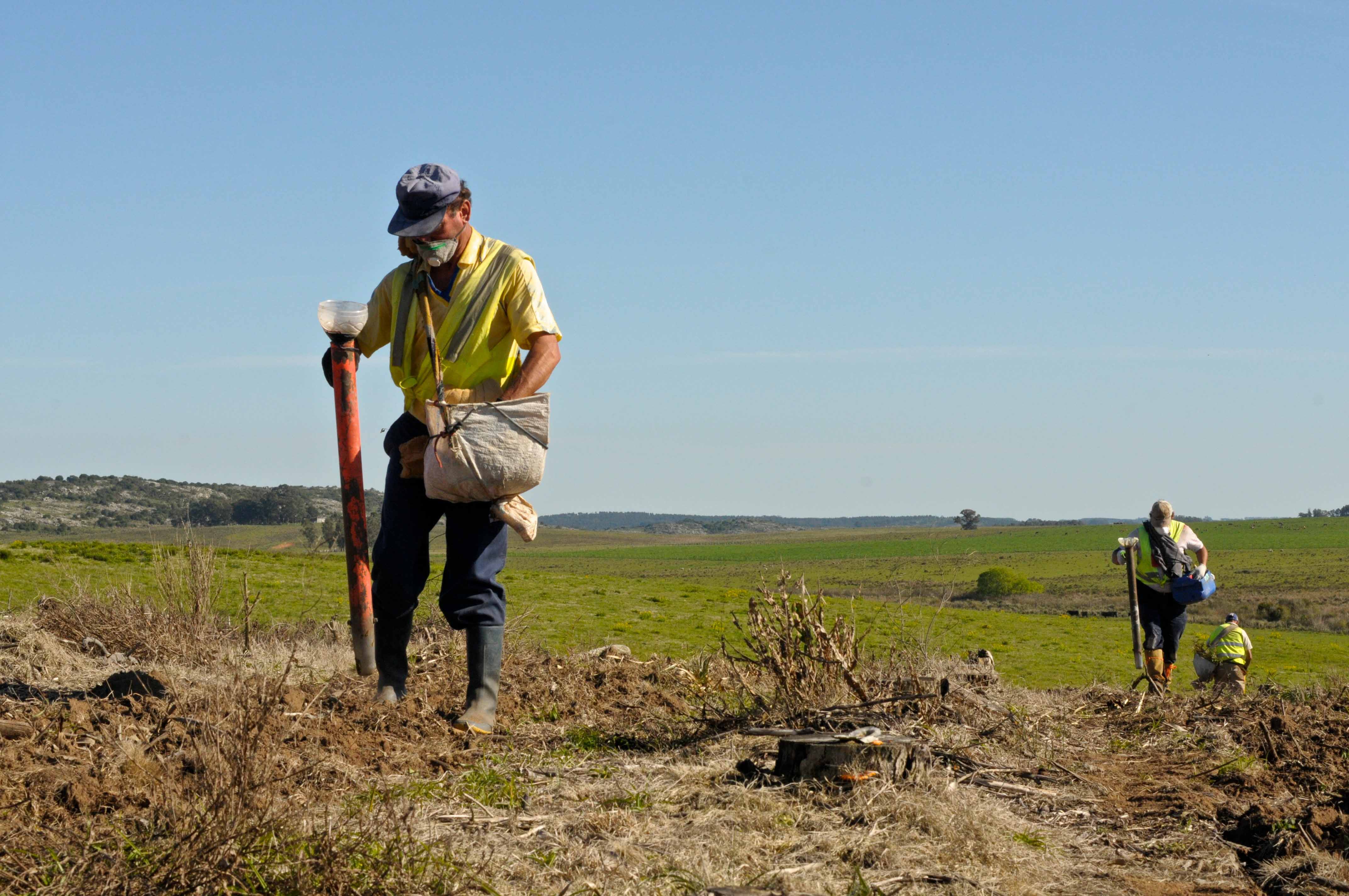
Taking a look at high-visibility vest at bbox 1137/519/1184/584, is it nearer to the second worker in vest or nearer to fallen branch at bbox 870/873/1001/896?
the second worker in vest

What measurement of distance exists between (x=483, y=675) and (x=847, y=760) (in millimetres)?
1682

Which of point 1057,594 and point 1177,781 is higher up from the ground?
point 1177,781

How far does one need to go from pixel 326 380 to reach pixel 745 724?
229cm

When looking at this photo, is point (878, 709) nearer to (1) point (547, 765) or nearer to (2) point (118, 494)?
(1) point (547, 765)

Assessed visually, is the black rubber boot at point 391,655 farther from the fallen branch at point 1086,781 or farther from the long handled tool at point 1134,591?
the long handled tool at point 1134,591

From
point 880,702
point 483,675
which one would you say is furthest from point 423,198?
point 880,702

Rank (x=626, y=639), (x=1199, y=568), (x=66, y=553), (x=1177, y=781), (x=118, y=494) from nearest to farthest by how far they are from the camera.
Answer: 1. (x=1177, y=781)
2. (x=1199, y=568)
3. (x=626, y=639)
4. (x=66, y=553)
5. (x=118, y=494)

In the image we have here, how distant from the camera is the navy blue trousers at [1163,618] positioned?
9.65 meters

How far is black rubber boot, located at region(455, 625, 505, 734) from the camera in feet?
16.0

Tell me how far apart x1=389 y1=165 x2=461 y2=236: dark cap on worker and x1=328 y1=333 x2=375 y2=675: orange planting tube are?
1.82 feet

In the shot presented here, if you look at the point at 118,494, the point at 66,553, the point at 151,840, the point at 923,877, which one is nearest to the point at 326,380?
the point at 151,840

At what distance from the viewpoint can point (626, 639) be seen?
12375mm

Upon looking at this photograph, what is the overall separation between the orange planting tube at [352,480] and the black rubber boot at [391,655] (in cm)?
11

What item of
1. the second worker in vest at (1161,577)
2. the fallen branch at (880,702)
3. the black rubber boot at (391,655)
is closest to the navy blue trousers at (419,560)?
the black rubber boot at (391,655)
